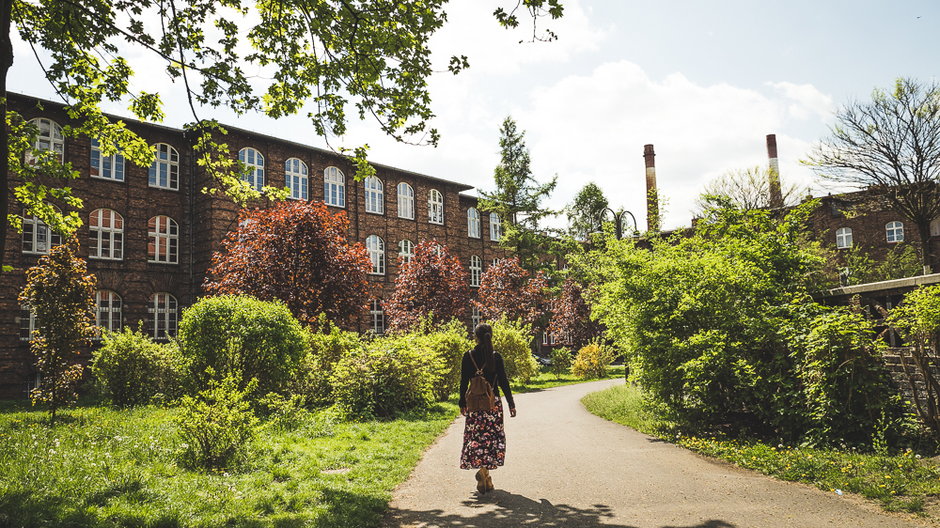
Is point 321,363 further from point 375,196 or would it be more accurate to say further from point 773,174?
point 773,174

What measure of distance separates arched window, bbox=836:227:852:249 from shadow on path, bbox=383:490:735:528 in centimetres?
4610

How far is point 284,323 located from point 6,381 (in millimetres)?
15643

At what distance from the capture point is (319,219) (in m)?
18.8

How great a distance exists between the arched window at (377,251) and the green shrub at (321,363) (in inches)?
725

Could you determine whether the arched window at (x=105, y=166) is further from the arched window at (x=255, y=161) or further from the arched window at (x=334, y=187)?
the arched window at (x=334, y=187)

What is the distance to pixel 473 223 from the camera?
42.8 meters

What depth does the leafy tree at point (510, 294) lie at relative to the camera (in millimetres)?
30844

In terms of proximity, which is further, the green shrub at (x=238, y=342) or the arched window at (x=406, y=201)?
the arched window at (x=406, y=201)

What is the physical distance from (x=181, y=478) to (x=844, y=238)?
48728mm

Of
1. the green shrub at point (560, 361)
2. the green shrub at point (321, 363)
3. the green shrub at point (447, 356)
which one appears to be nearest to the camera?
the green shrub at point (321, 363)

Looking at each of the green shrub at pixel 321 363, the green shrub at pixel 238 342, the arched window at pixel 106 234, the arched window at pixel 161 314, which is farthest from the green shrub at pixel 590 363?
the arched window at pixel 106 234

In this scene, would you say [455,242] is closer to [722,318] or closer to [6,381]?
[6,381]

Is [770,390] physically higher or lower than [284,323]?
lower

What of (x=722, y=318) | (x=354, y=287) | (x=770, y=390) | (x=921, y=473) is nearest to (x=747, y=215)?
(x=722, y=318)
